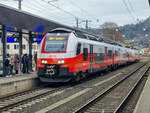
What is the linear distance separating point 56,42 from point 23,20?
284 cm

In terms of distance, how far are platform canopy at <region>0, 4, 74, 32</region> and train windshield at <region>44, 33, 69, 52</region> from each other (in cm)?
209

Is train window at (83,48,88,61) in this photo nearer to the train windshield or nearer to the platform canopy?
the train windshield

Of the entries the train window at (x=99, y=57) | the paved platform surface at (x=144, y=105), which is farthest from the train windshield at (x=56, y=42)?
the paved platform surface at (x=144, y=105)

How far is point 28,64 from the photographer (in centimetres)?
1795

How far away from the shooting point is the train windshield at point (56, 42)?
14586 mm

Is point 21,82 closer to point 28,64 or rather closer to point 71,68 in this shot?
point 71,68

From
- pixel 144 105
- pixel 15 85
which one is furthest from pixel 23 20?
pixel 144 105

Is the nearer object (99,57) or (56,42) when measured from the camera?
(56,42)

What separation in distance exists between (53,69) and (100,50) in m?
7.75

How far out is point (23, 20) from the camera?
1594 cm

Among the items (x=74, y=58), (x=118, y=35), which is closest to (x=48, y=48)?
(x=74, y=58)

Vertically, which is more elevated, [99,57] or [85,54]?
[85,54]

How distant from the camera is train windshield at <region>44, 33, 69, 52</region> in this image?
47.9ft

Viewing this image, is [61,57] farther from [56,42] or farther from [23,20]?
[23,20]
